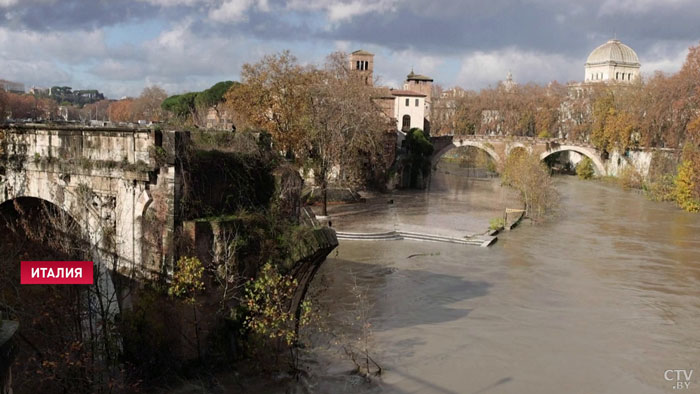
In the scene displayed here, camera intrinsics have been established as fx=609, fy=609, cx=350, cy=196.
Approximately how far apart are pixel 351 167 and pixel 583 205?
1545 centimetres

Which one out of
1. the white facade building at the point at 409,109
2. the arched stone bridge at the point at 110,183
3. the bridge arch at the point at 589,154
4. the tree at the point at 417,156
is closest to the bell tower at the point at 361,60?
the white facade building at the point at 409,109

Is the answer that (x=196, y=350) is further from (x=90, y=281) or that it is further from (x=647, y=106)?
(x=647, y=106)

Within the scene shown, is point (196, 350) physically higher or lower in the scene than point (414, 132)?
lower

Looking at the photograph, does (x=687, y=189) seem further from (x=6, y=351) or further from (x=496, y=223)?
(x=6, y=351)

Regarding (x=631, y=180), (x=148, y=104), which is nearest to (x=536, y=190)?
(x=631, y=180)

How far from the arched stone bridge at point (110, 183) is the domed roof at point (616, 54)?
103056mm

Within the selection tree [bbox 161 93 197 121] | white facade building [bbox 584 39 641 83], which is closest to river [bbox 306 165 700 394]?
tree [bbox 161 93 197 121]

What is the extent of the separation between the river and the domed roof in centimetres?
7809

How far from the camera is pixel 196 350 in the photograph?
431 inches

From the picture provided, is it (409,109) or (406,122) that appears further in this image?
(406,122)

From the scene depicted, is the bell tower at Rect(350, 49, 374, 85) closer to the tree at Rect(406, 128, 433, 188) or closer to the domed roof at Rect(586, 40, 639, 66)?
the tree at Rect(406, 128, 433, 188)

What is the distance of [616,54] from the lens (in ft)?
331

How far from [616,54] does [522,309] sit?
96117 millimetres

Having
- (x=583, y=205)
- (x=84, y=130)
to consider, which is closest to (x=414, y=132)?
(x=583, y=205)
